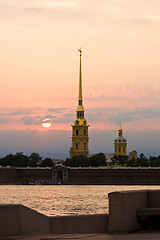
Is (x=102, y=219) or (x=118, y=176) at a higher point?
(x=118, y=176)

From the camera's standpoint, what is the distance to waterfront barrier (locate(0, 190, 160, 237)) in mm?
7672

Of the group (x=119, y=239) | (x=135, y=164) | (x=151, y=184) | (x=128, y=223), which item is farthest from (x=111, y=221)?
(x=135, y=164)

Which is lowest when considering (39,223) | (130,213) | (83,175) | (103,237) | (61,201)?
(103,237)

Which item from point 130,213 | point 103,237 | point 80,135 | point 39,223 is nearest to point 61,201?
point 130,213

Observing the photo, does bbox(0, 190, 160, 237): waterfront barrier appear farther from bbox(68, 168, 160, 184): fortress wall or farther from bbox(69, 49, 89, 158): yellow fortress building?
bbox(69, 49, 89, 158): yellow fortress building

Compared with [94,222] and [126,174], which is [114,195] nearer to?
[94,222]

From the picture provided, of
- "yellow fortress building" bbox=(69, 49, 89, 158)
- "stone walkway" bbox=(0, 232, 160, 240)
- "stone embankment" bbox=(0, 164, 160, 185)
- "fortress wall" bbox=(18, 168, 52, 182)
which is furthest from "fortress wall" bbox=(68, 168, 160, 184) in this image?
"stone walkway" bbox=(0, 232, 160, 240)

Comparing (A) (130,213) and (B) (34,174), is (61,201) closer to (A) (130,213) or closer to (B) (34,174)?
(A) (130,213)

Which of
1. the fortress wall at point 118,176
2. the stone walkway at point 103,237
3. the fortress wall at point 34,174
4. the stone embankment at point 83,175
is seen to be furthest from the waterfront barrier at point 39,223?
the fortress wall at point 34,174

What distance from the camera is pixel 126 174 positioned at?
470ft

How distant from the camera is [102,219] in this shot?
8.48 metres

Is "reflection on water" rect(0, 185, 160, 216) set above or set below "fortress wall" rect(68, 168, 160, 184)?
below

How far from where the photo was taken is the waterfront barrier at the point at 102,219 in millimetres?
7672

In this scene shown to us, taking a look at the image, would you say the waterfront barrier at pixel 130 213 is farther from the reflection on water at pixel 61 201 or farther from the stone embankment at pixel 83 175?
the stone embankment at pixel 83 175
